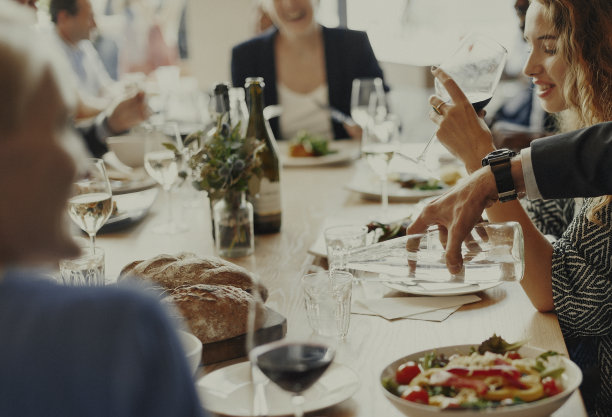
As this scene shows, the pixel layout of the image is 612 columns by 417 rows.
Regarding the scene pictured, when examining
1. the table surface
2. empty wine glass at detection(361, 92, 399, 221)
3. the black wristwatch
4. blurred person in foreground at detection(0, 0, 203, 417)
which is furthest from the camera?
empty wine glass at detection(361, 92, 399, 221)

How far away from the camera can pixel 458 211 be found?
1.23 metres

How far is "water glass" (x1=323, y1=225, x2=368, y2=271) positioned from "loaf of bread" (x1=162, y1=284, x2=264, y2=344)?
0.35m

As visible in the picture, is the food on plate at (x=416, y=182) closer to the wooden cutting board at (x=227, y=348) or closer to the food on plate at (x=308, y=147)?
the food on plate at (x=308, y=147)

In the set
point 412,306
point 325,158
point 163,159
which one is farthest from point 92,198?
point 325,158

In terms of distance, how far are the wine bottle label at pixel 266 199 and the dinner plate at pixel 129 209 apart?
0.36m

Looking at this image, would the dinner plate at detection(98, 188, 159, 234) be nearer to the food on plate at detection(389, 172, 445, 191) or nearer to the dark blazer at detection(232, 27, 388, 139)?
the food on plate at detection(389, 172, 445, 191)

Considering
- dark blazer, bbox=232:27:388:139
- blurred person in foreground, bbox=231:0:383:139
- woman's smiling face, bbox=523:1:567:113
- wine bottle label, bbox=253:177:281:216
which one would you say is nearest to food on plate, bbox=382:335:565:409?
woman's smiling face, bbox=523:1:567:113

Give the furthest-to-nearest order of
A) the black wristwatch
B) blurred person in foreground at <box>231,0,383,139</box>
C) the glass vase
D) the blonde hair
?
blurred person in foreground at <box>231,0,383,139</box>, the glass vase, the blonde hair, the black wristwatch

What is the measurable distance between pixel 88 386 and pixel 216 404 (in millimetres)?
393

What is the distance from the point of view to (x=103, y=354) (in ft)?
1.85

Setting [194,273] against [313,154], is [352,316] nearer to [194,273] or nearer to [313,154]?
[194,273]

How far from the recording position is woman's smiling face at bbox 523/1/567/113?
5.01 feet

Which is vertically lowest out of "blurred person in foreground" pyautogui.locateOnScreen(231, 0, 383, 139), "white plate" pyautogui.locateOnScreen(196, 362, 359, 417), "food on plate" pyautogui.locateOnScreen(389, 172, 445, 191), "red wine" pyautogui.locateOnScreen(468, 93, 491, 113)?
"white plate" pyautogui.locateOnScreen(196, 362, 359, 417)

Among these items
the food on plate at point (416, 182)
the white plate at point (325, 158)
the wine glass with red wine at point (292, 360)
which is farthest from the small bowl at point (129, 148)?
the wine glass with red wine at point (292, 360)
